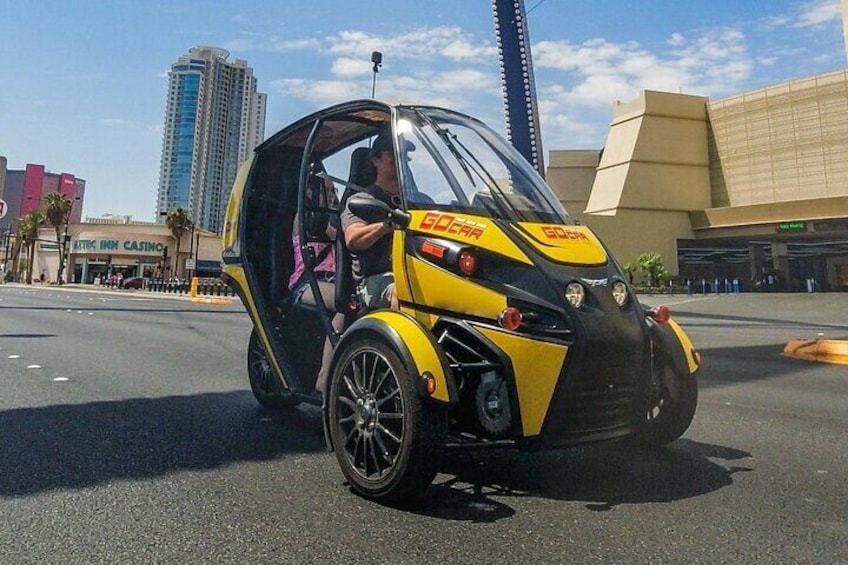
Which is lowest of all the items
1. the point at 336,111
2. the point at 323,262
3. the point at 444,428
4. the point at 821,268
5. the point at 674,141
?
the point at 444,428

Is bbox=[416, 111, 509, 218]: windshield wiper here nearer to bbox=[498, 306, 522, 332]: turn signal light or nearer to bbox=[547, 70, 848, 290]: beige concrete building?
bbox=[498, 306, 522, 332]: turn signal light

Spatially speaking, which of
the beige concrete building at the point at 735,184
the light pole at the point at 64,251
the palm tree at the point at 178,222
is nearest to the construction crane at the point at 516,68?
the beige concrete building at the point at 735,184

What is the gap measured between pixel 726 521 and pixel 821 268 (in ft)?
218

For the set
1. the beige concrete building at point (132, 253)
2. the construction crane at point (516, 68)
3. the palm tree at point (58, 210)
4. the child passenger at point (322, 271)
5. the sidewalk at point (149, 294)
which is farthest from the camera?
the beige concrete building at point (132, 253)

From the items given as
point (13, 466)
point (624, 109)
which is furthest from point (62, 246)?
point (13, 466)

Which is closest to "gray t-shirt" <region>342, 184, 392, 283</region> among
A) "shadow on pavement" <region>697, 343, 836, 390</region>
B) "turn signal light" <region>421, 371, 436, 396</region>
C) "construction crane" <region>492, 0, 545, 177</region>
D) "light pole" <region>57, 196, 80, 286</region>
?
"turn signal light" <region>421, 371, 436, 396</region>

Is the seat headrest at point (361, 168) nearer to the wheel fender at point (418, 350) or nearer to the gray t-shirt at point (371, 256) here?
the gray t-shirt at point (371, 256)

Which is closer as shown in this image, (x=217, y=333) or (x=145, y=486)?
(x=145, y=486)

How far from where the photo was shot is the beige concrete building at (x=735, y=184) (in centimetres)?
5294

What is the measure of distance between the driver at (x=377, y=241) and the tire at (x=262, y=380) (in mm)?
1677

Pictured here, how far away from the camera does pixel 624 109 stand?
66.1 metres

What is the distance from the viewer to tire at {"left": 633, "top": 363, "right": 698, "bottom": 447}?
3.03 meters

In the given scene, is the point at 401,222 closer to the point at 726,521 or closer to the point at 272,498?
the point at 272,498

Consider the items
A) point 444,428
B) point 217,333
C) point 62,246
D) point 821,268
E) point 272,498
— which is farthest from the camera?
point 62,246
